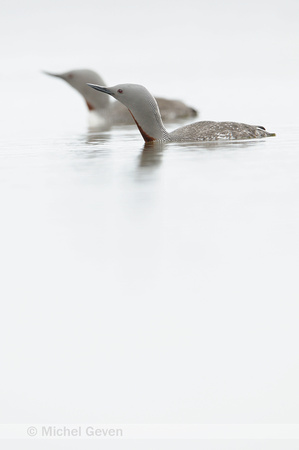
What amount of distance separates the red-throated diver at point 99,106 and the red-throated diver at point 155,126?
12.3ft

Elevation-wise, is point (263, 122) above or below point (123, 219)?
above

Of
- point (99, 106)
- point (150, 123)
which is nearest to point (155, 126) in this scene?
point (150, 123)

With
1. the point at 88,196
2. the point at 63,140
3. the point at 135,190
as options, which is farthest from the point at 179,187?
the point at 63,140

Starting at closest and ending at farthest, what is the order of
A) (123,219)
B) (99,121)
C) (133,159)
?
(123,219) < (133,159) < (99,121)

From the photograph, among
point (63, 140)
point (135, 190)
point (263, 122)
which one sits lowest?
point (135, 190)

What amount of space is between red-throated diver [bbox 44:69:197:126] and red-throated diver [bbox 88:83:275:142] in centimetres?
375

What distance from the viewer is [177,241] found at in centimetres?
272

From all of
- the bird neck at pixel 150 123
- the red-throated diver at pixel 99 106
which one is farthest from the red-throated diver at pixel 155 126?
the red-throated diver at pixel 99 106

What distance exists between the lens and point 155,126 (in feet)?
18.0

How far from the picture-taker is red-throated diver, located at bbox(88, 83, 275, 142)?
17.6 feet

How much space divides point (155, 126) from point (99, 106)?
13.9 ft

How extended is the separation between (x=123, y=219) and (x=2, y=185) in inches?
45.2

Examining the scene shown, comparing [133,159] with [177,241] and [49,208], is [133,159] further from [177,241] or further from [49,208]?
[177,241]

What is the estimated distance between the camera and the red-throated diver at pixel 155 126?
5.37 metres
